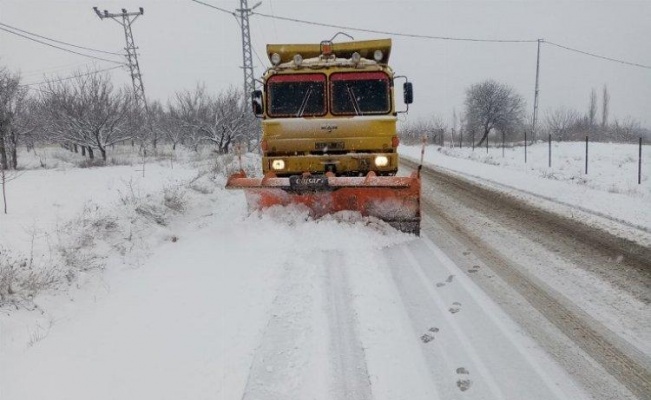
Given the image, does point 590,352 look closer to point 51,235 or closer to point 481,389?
point 481,389

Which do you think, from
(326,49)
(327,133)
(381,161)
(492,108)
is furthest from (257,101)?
(492,108)

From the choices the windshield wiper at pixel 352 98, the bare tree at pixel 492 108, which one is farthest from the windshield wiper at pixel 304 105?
the bare tree at pixel 492 108

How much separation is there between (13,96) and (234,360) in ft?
80.4

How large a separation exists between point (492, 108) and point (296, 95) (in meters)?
42.6

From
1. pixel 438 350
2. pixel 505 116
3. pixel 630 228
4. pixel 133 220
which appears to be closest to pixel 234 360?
pixel 438 350

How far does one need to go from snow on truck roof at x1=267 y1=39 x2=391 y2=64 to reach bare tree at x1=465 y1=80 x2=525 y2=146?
39702mm

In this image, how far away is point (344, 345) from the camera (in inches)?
124

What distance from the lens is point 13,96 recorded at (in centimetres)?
2112

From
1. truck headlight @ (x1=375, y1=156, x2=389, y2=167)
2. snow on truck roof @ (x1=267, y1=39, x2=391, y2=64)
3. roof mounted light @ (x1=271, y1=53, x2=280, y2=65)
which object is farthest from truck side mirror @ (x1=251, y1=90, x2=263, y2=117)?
truck headlight @ (x1=375, y1=156, x2=389, y2=167)

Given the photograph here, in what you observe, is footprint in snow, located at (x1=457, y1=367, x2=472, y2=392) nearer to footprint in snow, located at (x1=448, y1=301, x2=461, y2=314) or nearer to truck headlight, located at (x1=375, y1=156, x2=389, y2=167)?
footprint in snow, located at (x1=448, y1=301, x2=461, y2=314)

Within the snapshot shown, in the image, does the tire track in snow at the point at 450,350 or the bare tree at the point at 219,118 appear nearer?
the tire track in snow at the point at 450,350

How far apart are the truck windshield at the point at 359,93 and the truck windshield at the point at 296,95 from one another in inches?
9.4

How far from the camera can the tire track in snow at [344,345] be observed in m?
2.65

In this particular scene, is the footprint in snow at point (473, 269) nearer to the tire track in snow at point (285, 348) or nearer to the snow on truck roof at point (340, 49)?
the tire track in snow at point (285, 348)
